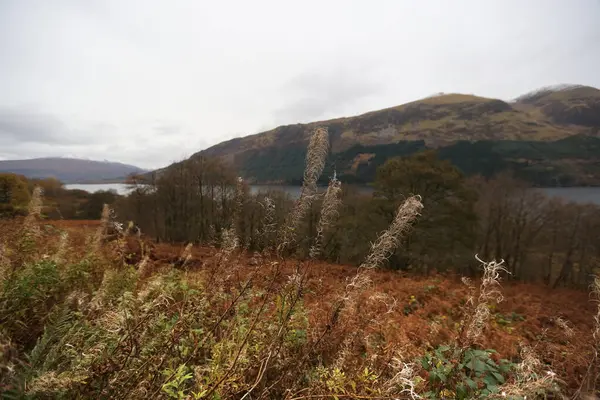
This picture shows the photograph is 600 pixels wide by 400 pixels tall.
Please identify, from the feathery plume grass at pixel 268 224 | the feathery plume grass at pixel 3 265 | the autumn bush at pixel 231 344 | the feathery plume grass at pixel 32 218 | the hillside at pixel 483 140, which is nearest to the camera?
the autumn bush at pixel 231 344

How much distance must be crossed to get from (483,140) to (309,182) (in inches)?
6553

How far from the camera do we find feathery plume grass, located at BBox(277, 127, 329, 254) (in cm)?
245

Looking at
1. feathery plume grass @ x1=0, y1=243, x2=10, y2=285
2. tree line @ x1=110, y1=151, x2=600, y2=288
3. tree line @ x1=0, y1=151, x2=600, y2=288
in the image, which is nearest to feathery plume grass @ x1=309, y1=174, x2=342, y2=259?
feathery plume grass @ x1=0, y1=243, x2=10, y2=285

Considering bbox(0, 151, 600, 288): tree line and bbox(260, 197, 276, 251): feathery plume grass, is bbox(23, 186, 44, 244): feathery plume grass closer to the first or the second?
bbox(260, 197, 276, 251): feathery plume grass

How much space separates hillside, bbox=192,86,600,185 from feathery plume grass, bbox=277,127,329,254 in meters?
76.3

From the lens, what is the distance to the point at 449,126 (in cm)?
16575

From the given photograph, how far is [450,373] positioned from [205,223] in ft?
87.3

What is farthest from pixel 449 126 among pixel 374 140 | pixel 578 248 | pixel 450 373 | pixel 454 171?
pixel 450 373

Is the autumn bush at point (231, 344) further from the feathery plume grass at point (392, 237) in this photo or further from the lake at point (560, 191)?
the lake at point (560, 191)

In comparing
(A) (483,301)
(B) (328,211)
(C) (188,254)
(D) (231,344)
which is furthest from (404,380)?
(C) (188,254)

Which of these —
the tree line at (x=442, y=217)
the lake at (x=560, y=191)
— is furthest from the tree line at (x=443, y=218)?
the lake at (x=560, y=191)

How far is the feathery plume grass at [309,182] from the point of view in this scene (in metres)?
2.45

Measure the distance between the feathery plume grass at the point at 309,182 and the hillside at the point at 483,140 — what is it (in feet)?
250

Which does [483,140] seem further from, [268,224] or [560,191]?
[268,224]
